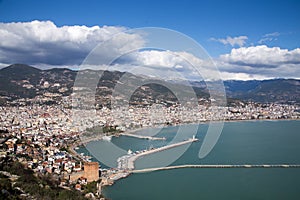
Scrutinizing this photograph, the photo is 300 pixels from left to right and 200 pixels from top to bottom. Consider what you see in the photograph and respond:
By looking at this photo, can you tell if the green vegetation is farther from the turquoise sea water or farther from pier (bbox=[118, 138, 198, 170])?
pier (bbox=[118, 138, 198, 170])

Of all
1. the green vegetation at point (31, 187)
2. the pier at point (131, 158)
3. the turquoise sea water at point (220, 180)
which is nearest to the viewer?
the green vegetation at point (31, 187)

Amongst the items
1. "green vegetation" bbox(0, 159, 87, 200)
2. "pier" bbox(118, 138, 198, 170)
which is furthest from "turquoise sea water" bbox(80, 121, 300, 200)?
"green vegetation" bbox(0, 159, 87, 200)

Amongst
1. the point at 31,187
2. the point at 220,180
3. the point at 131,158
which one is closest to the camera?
the point at 31,187

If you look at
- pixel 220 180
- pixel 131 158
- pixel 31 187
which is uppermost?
pixel 31 187

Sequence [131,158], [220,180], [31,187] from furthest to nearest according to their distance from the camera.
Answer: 1. [131,158]
2. [220,180]
3. [31,187]

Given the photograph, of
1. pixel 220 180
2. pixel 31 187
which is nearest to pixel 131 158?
pixel 220 180

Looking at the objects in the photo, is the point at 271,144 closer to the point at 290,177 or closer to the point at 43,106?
the point at 290,177

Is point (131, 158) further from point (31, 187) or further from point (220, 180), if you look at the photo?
point (31, 187)

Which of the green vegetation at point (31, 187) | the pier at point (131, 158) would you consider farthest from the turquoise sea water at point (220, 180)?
the green vegetation at point (31, 187)

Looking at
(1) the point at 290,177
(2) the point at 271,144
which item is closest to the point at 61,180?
(1) the point at 290,177

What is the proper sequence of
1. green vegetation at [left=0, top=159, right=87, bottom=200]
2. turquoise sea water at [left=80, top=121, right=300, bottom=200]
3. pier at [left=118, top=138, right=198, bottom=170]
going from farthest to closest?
pier at [left=118, top=138, right=198, bottom=170], turquoise sea water at [left=80, top=121, right=300, bottom=200], green vegetation at [left=0, top=159, right=87, bottom=200]

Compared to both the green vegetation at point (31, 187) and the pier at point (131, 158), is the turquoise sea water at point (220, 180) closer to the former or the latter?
the pier at point (131, 158)

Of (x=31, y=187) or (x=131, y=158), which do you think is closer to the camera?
(x=31, y=187)

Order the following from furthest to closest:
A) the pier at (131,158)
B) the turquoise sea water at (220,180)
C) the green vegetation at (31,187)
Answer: the pier at (131,158)
the turquoise sea water at (220,180)
the green vegetation at (31,187)
